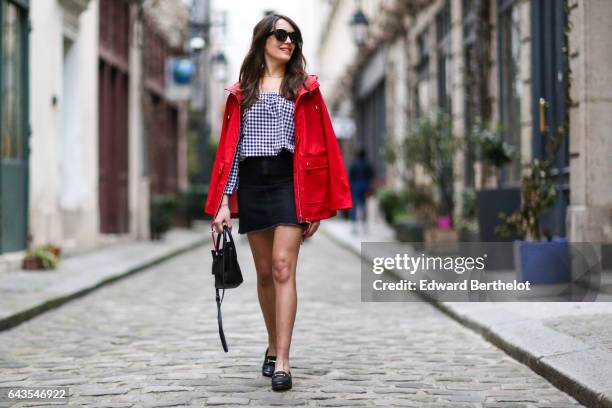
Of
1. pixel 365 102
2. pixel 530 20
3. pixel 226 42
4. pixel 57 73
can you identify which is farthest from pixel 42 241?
pixel 365 102

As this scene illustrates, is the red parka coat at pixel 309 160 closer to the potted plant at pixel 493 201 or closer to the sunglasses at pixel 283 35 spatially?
the sunglasses at pixel 283 35

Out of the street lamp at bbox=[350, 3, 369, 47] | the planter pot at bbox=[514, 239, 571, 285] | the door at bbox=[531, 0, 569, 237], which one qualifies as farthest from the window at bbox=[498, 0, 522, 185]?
the street lamp at bbox=[350, 3, 369, 47]

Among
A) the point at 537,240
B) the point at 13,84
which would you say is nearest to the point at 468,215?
the point at 537,240

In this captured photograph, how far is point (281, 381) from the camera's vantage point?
5133mm

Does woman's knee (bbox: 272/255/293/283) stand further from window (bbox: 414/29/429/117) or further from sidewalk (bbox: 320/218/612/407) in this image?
window (bbox: 414/29/429/117)

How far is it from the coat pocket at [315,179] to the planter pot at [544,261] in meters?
3.76

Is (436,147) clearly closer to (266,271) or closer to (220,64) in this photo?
(266,271)

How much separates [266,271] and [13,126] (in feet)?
26.0

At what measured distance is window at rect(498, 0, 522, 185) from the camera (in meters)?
13.2

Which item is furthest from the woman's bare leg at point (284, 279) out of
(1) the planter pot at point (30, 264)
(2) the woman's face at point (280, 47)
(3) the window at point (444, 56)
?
(3) the window at point (444, 56)

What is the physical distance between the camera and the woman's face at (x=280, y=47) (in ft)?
17.4

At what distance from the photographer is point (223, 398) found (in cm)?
502

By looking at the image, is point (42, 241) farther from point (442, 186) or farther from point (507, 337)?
point (507, 337)

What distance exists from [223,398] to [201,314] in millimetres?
3826
